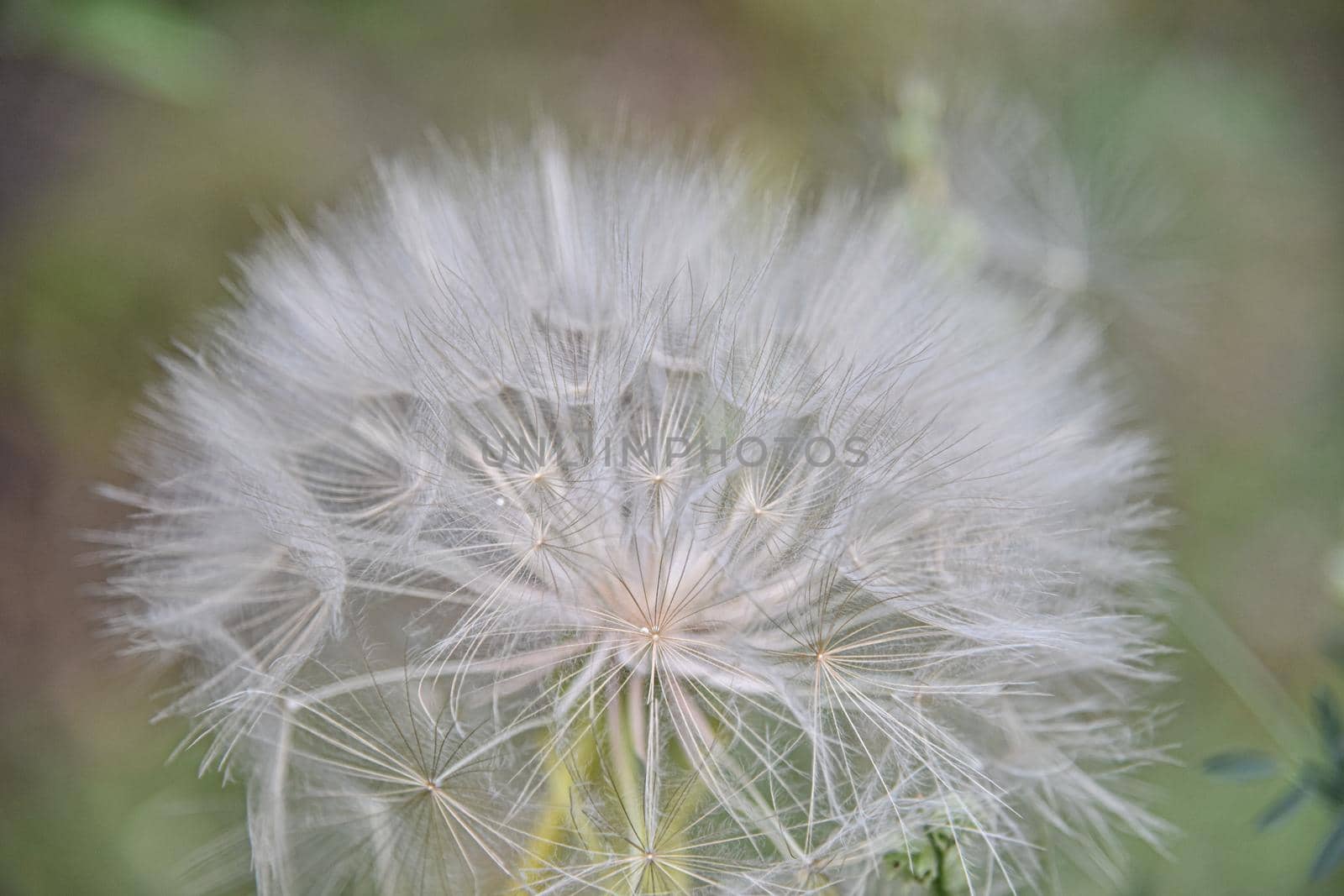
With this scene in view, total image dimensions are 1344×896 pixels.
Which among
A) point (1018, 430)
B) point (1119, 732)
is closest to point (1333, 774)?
point (1119, 732)

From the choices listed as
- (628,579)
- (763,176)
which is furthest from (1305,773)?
(763,176)

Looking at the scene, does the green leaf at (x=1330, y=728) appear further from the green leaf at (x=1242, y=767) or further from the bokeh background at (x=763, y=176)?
the bokeh background at (x=763, y=176)

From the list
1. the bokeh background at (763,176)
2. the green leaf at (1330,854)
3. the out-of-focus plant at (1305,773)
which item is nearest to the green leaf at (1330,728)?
the out-of-focus plant at (1305,773)

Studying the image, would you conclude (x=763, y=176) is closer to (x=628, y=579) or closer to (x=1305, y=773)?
(x=628, y=579)

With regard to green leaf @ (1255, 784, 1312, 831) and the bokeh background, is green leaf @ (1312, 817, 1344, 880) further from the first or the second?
the bokeh background

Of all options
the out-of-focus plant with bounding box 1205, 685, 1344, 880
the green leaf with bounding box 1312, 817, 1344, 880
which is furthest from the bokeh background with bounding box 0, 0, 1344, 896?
the green leaf with bounding box 1312, 817, 1344, 880

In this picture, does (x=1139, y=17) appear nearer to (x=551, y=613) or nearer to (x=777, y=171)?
(x=777, y=171)
